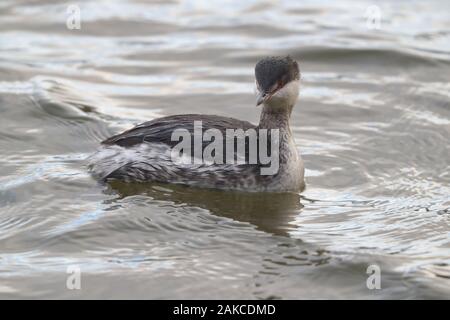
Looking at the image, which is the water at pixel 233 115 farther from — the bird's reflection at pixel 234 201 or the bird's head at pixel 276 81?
the bird's head at pixel 276 81

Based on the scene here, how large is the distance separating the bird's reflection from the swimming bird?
59mm

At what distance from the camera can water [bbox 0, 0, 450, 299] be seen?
6754 millimetres

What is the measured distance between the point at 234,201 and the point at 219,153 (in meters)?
0.44

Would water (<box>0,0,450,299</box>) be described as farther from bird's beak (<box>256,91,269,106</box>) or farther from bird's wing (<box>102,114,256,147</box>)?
bird's beak (<box>256,91,269,106</box>)

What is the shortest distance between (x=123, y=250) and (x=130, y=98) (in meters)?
4.41

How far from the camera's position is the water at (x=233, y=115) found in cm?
675

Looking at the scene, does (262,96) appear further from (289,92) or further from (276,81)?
(289,92)

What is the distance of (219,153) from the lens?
817 cm

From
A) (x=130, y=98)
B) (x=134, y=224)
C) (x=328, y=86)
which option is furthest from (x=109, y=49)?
(x=134, y=224)

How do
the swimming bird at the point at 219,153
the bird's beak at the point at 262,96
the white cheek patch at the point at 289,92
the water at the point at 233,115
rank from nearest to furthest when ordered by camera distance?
the water at the point at 233,115
the bird's beak at the point at 262,96
the swimming bird at the point at 219,153
the white cheek patch at the point at 289,92

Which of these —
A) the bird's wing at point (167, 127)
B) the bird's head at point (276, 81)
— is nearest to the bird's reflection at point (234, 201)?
the bird's wing at point (167, 127)

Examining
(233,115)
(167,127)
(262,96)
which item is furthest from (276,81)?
(233,115)

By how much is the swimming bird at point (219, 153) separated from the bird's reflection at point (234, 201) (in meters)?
0.06

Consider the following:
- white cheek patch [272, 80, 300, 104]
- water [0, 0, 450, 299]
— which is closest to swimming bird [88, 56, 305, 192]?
white cheek patch [272, 80, 300, 104]
